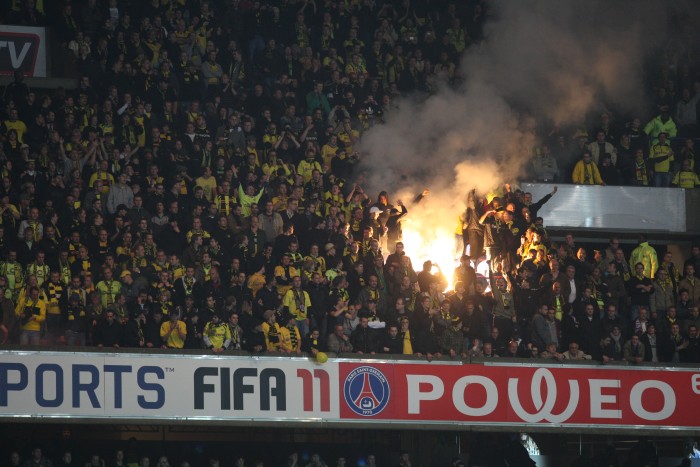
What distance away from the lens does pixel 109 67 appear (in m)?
24.0

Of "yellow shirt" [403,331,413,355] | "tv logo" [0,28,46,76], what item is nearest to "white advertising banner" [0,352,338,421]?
"yellow shirt" [403,331,413,355]

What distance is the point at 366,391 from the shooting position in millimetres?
19766

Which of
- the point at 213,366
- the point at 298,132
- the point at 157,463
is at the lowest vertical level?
the point at 157,463

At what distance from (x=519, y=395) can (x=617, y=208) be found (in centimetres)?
660

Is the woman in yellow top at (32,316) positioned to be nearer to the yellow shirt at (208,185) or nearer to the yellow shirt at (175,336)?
the yellow shirt at (175,336)

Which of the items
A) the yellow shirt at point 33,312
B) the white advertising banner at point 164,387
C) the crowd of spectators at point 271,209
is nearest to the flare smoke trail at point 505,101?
the crowd of spectators at point 271,209

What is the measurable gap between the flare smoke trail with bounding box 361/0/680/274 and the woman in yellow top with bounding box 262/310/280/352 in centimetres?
443

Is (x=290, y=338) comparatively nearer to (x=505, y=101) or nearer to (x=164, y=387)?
(x=164, y=387)

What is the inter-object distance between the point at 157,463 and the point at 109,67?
23.8 ft

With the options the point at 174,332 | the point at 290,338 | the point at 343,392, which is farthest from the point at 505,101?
the point at 174,332

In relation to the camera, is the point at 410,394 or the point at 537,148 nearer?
the point at 410,394

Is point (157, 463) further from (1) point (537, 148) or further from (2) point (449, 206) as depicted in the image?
(1) point (537, 148)

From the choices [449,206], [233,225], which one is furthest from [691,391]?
[233,225]

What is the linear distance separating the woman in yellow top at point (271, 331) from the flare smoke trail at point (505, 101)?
4431mm
